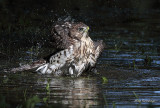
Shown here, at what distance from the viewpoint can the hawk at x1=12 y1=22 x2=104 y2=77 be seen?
8.46 m

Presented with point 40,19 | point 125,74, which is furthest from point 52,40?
point 40,19

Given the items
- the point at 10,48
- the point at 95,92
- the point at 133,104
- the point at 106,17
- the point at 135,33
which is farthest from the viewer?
the point at 106,17

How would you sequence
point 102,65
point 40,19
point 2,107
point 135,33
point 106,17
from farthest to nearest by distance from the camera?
point 106,17
point 40,19
point 135,33
point 102,65
point 2,107

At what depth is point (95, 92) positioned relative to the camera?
7.24m

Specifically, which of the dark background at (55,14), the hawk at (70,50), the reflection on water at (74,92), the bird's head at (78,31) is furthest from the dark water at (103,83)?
the dark background at (55,14)

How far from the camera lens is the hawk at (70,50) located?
333 inches

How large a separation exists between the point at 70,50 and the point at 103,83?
0.94 m

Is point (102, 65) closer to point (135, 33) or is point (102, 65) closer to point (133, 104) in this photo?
point (133, 104)

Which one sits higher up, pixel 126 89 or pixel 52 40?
pixel 52 40

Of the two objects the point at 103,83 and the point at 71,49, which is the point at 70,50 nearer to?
the point at 71,49

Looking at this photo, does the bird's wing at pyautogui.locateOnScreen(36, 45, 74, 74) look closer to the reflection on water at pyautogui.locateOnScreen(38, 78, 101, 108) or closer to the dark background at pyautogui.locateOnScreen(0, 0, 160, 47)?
the reflection on water at pyautogui.locateOnScreen(38, 78, 101, 108)

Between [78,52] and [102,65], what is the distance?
1.53 meters

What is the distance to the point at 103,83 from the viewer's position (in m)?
7.96

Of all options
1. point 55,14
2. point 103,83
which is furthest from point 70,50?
point 55,14
